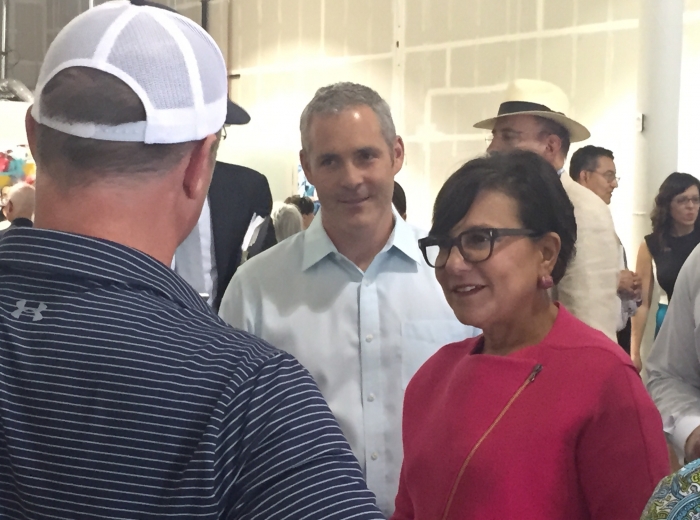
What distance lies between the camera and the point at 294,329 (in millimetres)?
1845

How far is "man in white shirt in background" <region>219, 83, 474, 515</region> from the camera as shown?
5.91 ft

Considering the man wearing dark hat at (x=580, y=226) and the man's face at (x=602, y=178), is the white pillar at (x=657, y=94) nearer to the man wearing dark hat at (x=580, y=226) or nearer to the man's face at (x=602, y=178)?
the man's face at (x=602, y=178)

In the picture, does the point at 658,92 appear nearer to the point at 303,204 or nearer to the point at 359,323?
the point at 303,204

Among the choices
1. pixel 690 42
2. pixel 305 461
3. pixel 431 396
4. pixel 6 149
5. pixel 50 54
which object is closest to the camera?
pixel 305 461

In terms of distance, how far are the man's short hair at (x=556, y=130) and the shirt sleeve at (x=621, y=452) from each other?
1.74 metres

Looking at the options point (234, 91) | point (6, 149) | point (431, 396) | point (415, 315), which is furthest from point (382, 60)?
point (431, 396)

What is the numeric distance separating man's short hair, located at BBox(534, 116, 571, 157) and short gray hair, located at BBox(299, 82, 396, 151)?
3.53 feet

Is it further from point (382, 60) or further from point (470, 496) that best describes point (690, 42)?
point (470, 496)

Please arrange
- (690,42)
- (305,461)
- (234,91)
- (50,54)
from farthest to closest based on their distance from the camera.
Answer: (234,91) < (690,42) < (50,54) < (305,461)

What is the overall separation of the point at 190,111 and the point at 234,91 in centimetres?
790

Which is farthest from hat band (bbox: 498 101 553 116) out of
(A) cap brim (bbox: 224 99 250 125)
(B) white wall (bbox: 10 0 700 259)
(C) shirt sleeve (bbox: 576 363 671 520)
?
(A) cap brim (bbox: 224 99 250 125)

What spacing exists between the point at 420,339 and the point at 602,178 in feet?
10.8

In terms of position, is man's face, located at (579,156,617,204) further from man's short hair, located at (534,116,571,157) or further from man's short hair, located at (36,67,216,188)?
man's short hair, located at (36,67,216,188)

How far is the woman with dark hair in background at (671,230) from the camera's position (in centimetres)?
472
